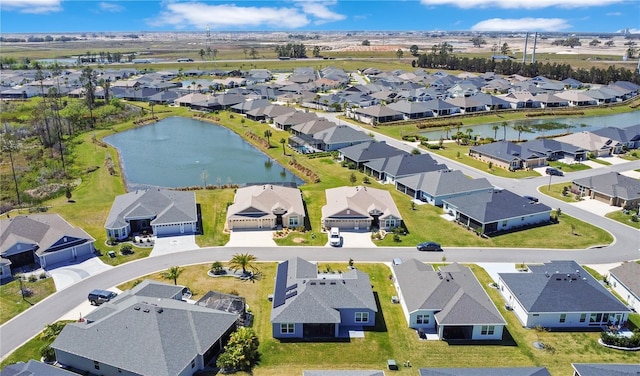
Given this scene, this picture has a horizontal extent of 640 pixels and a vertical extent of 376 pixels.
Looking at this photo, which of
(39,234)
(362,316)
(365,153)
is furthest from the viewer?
(365,153)

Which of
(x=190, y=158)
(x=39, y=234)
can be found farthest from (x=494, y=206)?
(x=190, y=158)

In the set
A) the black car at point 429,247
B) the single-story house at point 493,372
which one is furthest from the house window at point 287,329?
the black car at point 429,247

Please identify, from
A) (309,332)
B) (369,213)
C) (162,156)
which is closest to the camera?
(309,332)

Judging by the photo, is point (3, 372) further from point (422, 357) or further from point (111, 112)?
point (111, 112)

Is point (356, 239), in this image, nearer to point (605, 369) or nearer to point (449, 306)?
point (449, 306)

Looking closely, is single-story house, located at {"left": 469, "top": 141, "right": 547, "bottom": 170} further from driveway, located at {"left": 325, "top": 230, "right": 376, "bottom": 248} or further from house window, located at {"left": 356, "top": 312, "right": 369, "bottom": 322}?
house window, located at {"left": 356, "top": 312, "right": 369, "bottom": 322}

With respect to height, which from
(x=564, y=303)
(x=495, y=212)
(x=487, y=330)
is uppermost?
(x=495, y=212)

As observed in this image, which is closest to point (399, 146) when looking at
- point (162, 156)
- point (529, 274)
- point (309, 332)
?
point (162, 156)

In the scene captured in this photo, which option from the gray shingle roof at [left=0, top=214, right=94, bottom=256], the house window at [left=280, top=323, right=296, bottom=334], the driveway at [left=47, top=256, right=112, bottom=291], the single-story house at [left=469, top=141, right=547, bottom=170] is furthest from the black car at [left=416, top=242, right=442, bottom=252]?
Result: the gray shingle roof at [left=0, top=214, right=94, bottom=256]

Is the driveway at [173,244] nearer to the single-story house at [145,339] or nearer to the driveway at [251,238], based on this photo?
the driveway at [251,238]
